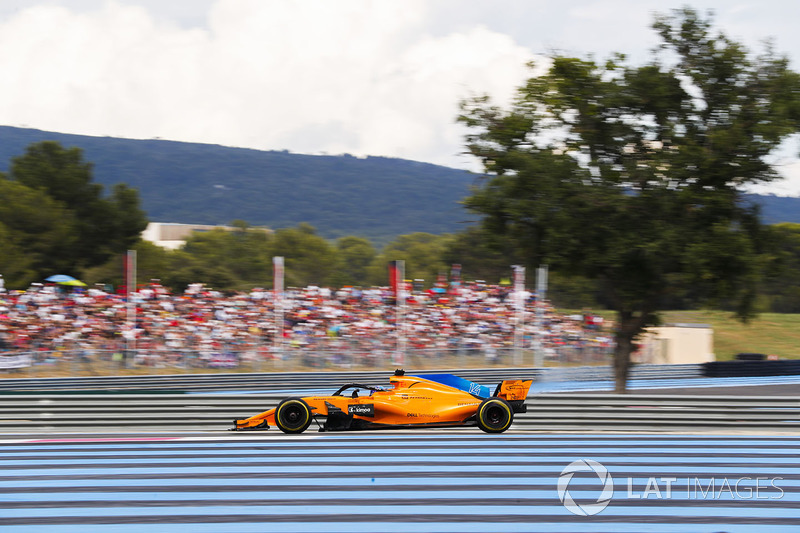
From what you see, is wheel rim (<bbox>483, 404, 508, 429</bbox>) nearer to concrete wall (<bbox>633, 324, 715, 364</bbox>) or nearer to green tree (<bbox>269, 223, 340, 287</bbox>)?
concrete wall (<bbox>633, 324, 715, 364</bbox>)

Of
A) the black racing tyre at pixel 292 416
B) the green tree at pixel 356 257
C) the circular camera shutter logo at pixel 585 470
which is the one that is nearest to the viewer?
the circular camera shutter logo at pixel 585 470

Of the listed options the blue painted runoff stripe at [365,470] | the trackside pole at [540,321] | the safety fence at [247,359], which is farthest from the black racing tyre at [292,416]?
the trackside pole at [540,321]

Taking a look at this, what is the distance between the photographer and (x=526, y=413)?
9430 millimetres

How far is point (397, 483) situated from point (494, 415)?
253 cm

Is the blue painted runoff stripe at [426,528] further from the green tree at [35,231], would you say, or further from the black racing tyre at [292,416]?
the green tree at [35,231]

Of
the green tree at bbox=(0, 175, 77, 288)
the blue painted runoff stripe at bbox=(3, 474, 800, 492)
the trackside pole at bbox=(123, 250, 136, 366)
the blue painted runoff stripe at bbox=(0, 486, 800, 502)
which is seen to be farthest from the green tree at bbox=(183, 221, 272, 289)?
the blue painted runoff stripe at bbox=(0, 486, 800, 502)

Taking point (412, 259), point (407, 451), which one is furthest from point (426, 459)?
point (412, 259)

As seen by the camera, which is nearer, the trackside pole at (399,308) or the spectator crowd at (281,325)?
the spectator crowd at (281,325)

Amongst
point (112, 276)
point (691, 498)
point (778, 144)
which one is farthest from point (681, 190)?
point (112, 276)

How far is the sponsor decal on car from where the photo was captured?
28.9 feet

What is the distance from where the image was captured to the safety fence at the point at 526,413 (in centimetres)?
931

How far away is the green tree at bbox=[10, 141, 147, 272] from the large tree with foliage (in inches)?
1608

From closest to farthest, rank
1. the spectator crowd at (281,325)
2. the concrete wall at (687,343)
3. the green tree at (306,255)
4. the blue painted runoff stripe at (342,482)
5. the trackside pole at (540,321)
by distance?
1. the blue painted runoff stripe at (342,482)
2. the spectator crowd at (281,325)
3. the trackside pole at (540,321)
4. the concrete wall at (687,343)
5. the green tree at (306,255)

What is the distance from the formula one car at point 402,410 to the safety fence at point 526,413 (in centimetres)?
62
